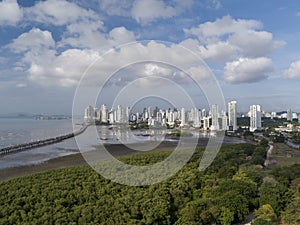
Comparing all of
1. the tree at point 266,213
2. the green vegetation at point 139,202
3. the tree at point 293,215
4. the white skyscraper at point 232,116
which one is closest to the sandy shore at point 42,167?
the green vegetation at point 139,202

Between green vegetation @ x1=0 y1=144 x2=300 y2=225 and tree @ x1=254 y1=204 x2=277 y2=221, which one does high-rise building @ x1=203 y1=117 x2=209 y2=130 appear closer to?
green vegetation @ x1=0 y1=144 x2=300 y2=225

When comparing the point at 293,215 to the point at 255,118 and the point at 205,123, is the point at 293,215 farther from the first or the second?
the point at 255,118

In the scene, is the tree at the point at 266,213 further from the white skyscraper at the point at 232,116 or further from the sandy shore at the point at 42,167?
the white skyscraper at the point at 232,116

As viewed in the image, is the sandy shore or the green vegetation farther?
the sandy shore

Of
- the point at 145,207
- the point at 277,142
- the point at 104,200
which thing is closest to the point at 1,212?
the point at 104,200

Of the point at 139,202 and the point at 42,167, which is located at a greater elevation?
the point at 139,202

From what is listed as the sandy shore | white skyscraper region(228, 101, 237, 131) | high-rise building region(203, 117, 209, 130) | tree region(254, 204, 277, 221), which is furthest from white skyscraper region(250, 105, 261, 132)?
tree region(254, 204, 277, 221)

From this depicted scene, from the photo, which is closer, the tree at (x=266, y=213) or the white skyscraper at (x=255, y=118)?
the tree at (x=266, y=213)

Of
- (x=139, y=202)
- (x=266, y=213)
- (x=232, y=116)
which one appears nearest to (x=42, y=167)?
(x=139, y=202)
